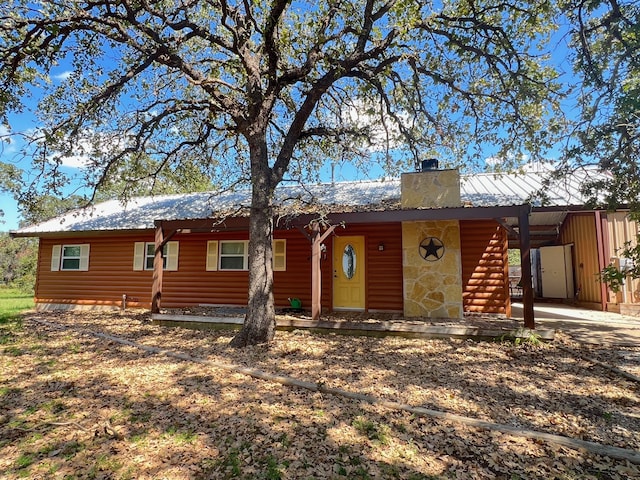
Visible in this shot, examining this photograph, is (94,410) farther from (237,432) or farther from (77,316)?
(77,316)

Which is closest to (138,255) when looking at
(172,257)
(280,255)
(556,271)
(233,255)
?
(172,257)

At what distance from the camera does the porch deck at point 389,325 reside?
272 inches

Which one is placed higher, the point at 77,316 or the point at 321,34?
the point at 321,34

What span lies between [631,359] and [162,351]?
25.2 feet

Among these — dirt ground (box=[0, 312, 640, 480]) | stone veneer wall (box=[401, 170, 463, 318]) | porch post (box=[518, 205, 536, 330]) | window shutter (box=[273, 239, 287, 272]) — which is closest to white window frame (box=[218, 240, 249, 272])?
window shutter (box=[273, 239, 287, 272])

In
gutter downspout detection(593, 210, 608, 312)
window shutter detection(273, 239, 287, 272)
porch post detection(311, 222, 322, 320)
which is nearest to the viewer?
porch post detection(311, 222, 322, 320)

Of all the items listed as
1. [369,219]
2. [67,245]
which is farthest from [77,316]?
[369,219]

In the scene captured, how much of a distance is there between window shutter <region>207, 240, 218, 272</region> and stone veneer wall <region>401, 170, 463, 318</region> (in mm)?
5888

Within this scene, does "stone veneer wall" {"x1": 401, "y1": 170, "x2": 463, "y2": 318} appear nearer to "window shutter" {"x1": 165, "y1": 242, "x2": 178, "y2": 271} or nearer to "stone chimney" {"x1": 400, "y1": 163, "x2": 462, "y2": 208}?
"stone chimney" {"x1": 400, "y1": 163, "x2": 462, "y2": 208}

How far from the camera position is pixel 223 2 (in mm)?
6488

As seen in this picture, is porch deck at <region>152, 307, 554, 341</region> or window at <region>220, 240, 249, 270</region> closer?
porch deck at <region>152, 307, 554, 341</region>

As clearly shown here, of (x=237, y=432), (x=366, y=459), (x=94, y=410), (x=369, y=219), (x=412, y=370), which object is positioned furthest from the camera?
(x=369, y=219)

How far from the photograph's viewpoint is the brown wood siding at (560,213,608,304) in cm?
995

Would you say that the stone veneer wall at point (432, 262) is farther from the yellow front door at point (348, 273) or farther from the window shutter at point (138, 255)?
the window shutter at point (138, 255)
